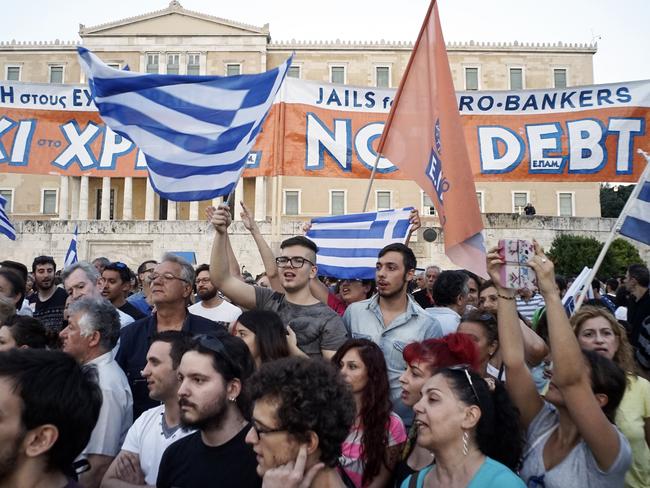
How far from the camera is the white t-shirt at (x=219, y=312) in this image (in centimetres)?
539

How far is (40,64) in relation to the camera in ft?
138

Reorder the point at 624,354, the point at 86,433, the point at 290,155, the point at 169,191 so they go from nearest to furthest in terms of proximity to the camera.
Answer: the point at 86,433, the point at 624,354, the point at 169,191, the point at 290,155

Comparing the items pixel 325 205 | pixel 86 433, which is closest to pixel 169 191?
pixel 86 433

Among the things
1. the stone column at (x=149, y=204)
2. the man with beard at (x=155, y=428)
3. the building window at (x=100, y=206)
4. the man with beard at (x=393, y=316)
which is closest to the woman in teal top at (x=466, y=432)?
the man with beard at (x=155, y=428)

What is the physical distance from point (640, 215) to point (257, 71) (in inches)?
1479

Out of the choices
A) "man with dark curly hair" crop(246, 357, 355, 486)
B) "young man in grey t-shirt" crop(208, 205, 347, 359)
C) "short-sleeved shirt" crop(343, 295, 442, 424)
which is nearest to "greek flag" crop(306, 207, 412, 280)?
"short-sleeved shirt" crop(343, 295, 442, 424)

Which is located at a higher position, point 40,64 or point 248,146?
point 40,64

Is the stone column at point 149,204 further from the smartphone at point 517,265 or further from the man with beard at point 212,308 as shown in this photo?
the smartphone at point 517,265

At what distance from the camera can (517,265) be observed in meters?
2.80

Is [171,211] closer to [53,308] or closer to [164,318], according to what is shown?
[53,308]

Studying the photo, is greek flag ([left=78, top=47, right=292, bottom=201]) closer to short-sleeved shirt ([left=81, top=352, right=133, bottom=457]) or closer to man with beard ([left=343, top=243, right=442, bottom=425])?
man with beard ([left=343, top=243, right=442, bottom=425])

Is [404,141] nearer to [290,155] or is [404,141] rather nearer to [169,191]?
[290,155]

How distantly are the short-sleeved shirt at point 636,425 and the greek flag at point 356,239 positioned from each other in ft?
10.3

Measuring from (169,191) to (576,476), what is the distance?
3.87 m
